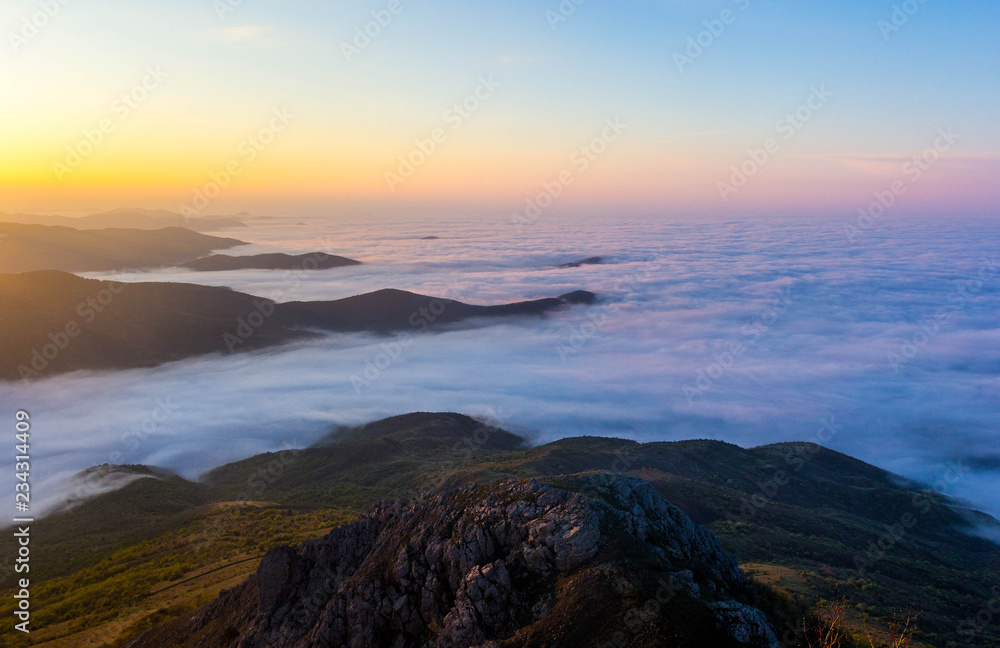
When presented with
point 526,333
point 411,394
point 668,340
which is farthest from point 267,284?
point 668,340

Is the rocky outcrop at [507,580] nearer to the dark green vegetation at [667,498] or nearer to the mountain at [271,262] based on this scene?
the dark green vegetation at [667,498]

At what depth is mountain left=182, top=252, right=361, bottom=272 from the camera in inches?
6521

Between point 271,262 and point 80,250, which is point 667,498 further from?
point 80,250

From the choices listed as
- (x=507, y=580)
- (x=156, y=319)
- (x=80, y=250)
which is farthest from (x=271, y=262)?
(x=507, y=580)

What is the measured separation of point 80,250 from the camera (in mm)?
167500

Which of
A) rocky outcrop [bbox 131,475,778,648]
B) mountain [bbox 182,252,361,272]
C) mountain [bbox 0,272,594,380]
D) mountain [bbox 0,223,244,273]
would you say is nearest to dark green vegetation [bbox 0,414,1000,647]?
rocky outcrop [bbox 131,475,778,648]

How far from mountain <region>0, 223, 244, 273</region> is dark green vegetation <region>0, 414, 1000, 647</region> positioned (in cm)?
14688

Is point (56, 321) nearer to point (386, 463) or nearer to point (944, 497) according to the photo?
point (386, 463)

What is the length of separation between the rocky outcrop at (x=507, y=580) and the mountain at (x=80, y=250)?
17821cm

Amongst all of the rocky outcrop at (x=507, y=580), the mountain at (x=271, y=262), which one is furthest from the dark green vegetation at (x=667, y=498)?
the mountain at (x=271, y=262)

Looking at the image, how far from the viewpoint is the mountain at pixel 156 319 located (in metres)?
77.2

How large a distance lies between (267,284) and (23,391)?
74.4 meters

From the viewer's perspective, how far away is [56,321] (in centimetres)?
8162

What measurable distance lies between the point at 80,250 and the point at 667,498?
19682 cm
